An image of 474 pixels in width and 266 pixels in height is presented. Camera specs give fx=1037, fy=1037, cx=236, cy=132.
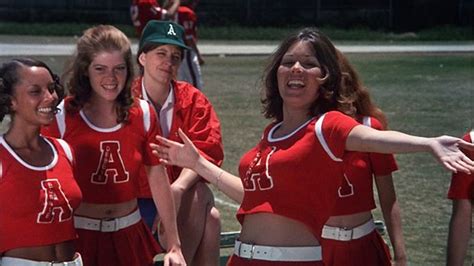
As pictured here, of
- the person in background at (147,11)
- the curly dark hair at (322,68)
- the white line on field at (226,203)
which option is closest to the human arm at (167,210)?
the curly dark hair at (322,68)

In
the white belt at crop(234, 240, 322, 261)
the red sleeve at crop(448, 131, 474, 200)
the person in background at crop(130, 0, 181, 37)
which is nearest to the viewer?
the white belt at crop(234, 240, 322, 261)

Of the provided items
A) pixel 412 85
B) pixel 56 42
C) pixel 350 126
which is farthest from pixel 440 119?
pixel 56 42

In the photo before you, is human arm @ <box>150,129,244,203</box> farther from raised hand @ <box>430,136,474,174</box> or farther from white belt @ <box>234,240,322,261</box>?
raised hand @ <box>430,136,474,174</box>

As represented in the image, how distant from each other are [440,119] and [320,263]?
10.9m

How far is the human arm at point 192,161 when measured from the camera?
4824mm

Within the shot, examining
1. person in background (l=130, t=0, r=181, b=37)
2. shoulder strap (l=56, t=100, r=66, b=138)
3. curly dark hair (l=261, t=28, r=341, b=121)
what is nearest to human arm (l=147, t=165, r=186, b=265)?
shoulder strap (l=56, t=100, r=66, b=138)

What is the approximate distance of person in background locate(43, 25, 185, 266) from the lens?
4.88 m

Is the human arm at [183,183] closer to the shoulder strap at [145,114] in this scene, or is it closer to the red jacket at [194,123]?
the red jacket at [194,123]

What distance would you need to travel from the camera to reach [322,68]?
4.41 meters

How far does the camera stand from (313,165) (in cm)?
422

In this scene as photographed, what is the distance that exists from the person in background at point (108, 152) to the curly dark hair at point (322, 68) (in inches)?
28.5

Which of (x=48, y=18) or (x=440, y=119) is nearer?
(x=440, y=119)

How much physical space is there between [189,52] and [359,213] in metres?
8.82

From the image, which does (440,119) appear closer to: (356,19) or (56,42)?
(56,42)
